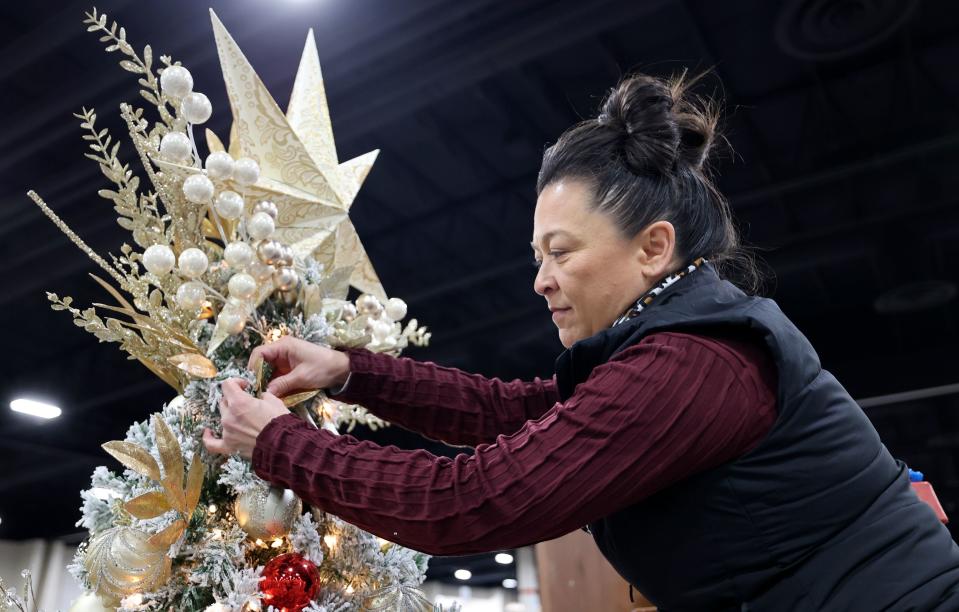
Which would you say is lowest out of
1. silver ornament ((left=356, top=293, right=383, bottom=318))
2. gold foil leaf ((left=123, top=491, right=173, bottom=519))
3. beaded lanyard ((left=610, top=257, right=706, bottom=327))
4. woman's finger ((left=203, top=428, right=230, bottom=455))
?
gold foil leaf ((left=123, top=491, right=173, bottom=519))

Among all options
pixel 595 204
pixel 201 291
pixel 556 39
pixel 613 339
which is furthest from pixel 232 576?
pixel 556 39

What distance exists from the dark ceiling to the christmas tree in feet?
3.45

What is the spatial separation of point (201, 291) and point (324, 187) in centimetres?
31

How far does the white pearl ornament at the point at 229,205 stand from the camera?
981 mm

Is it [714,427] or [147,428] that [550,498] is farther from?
[147,428]

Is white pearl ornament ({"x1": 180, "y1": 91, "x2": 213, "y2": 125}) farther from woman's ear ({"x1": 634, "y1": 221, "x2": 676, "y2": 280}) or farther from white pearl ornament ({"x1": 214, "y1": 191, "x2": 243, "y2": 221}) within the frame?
woman's ear ({"x1": 634, "y1": 221, "x2": 676, "y2": 280})

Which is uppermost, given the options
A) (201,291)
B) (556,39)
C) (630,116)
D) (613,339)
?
(556,39)

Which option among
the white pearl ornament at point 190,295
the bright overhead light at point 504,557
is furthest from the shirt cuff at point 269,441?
the bright overhead light at point 504,557

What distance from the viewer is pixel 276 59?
2.94 meters

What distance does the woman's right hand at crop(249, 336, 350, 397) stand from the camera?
3.28 ft

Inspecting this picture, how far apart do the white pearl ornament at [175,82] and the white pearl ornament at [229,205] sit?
140mm

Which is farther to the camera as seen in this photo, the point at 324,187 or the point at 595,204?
the point at 324,187

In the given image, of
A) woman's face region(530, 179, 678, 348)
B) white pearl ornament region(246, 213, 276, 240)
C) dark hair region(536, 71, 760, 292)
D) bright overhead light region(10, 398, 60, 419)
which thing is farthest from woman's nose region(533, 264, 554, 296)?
bright overhead light region(10, 398, 60, 419)

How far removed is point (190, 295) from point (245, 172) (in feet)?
0.60
